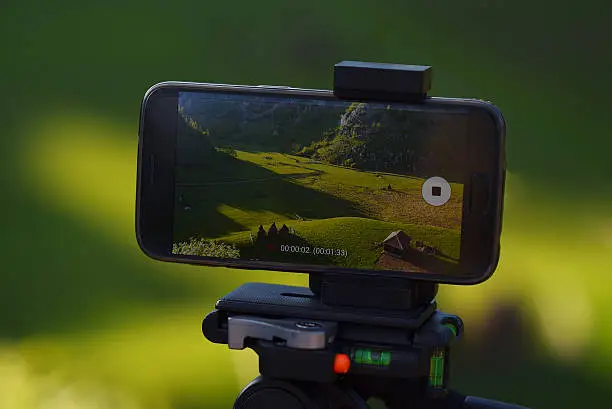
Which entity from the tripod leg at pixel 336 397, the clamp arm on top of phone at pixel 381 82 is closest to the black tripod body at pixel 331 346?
the tripod leg at pixel 336 397

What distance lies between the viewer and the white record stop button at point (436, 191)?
1.26 meters

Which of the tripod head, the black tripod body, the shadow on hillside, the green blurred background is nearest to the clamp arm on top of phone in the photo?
the tripod head

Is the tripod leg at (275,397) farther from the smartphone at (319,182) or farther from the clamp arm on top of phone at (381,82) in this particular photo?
the clamp arm on top of phone at (381,82)

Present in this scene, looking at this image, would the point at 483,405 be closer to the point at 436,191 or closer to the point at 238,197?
the point at 436,191

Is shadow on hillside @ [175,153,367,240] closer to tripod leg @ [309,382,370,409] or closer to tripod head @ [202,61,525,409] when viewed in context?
tripod head @ [202,61,525,409]

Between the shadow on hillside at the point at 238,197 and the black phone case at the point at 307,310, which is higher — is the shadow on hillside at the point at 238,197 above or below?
above

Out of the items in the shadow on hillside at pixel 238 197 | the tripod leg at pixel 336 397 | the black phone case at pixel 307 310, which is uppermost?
the shadow on hillside at pixel 238 197

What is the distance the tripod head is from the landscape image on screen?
0.03 meters

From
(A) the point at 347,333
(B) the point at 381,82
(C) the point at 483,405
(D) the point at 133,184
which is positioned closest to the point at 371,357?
(A) the point at 347,333

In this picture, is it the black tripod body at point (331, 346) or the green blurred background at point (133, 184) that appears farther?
the green blurred background at point (133, 184)

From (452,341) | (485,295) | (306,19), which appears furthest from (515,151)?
(452,341)

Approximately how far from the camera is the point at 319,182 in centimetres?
130

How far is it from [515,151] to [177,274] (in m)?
0.80

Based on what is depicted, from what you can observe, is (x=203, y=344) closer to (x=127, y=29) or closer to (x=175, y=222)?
(x=127, y=29)
